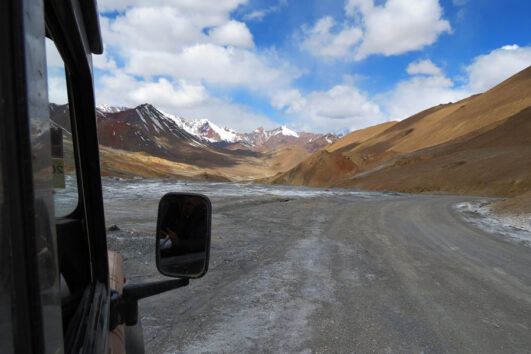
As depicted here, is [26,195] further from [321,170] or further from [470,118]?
[470,118]

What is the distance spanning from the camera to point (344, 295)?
13.7 feet

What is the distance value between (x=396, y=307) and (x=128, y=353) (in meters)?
2.99

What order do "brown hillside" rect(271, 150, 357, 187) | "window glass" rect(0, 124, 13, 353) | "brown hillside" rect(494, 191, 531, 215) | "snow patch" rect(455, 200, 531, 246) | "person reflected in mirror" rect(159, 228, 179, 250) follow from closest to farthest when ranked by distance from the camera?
"window glass" rect(0, 124, 13, 353) → "person reflected in mirror" rect(159, 228, 179, 250) → "snow patch" rect(455, 200, 531, 246) → "brown hillside" rect(494, 191, 531, 215) → "brown hillside" rect(271, 150, 357, 187)

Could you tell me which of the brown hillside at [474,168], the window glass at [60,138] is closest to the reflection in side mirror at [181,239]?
the window glass at [60,138]

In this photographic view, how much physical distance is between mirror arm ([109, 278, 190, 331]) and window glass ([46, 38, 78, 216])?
43 centimetres

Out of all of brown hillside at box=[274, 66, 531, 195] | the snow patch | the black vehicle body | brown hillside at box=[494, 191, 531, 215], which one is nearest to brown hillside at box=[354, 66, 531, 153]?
brown hillside at box=[274, 66, 531, 195]

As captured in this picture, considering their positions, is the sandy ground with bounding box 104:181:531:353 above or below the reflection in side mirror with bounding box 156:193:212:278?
below

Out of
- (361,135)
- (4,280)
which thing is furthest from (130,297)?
(361,135)

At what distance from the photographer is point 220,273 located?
501 centimetres

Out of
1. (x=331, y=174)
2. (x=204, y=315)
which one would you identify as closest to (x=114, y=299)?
(x=204, y=315)

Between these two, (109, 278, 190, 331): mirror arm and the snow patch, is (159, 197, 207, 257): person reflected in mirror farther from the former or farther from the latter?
the snow patch

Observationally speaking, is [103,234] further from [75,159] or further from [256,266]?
[256,266]

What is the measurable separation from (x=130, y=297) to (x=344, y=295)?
3182 millimetres

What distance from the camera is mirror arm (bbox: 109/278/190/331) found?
4.95 ft
